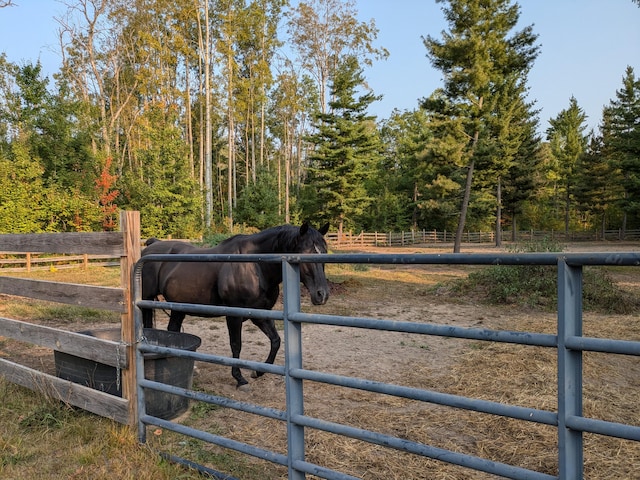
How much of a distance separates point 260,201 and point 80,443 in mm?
28289

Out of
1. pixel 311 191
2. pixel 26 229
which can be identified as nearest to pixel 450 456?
pixel 26 229

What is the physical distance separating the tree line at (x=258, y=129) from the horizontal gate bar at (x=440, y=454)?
66.8 feet

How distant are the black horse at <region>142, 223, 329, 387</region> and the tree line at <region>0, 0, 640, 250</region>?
16.9m

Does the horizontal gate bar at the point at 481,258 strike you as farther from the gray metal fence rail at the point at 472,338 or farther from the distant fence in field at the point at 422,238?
the distant fence in field at the point at 422,238

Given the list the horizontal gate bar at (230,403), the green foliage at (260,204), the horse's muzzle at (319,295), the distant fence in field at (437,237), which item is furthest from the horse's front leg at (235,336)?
the distant fence in field at (437,237)

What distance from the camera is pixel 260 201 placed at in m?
30.9

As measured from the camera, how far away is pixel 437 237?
45.0 meters

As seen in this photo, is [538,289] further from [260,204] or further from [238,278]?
[260,204]

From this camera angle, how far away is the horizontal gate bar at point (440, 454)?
1.51 m

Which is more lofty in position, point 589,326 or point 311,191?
point 311,191

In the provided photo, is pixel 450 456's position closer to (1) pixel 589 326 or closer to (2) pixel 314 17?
(1) pixel 589 326

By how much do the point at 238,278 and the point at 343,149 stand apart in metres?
28.9

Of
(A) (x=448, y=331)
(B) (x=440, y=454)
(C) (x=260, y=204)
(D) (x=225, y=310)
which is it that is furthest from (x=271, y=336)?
(C) (x=260, y=204)

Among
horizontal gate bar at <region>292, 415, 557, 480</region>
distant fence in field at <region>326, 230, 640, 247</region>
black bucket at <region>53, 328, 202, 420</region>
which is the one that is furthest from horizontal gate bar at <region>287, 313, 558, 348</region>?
distant fence in field at <region>326, 230, 640, 247</region>
